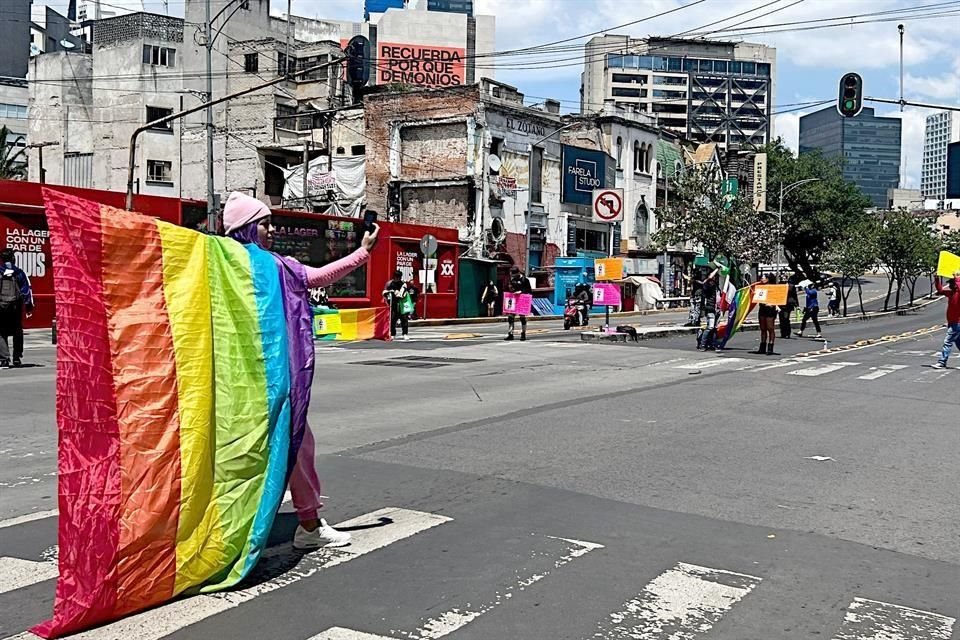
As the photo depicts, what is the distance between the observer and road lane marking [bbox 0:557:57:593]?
4816 millimetres

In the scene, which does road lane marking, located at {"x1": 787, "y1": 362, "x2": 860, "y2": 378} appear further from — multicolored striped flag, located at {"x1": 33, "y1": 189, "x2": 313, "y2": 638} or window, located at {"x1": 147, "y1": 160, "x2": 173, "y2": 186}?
window, located at {"x1": 147, "y1": 160, "x2": 173, "y2": 186}

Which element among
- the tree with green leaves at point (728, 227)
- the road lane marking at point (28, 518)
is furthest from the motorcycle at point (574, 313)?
the road lane marking at point (28, 518)

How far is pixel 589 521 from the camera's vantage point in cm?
636

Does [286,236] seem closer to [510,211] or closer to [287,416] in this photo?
[510,211]

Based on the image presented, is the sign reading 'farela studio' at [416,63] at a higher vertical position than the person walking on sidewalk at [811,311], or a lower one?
higher

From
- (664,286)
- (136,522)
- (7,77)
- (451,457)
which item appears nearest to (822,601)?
(136,522)

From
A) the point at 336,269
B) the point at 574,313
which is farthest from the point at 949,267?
the point at 574,313

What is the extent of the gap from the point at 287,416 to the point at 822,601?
108 inches

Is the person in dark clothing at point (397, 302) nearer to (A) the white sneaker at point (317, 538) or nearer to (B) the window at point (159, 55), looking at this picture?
(A) the white sneaker at point (317, 538)

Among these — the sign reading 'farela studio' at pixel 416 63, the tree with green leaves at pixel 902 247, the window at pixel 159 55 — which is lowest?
the tree with green leaves at pixel 902 247

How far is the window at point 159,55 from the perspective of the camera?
59.4 meters

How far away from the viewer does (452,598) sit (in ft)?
15.6

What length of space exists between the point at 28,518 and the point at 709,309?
20191mm

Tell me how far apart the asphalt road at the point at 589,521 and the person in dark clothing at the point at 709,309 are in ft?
30.2
